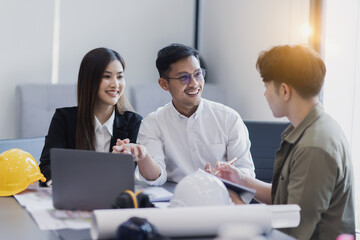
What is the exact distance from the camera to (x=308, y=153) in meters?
1.71

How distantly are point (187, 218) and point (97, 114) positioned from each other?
4.76 ft

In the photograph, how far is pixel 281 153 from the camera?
6.29 feet

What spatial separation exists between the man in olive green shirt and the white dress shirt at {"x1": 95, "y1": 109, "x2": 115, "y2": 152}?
1.10m

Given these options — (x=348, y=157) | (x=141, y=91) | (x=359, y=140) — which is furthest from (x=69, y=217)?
(x=141, y=91)

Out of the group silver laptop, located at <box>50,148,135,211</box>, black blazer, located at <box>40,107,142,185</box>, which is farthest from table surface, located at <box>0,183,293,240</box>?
black blazer, located at <box>40,107,142,185</box>

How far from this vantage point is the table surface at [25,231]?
5.15 ft

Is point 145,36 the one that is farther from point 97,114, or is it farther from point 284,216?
point 284,216

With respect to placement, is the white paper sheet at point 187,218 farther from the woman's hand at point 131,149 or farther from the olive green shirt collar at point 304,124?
the woman's hand at point 131,149

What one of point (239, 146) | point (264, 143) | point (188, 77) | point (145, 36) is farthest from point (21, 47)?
point (239, 146)

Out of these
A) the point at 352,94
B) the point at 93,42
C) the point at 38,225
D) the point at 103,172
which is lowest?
the point at 38,225

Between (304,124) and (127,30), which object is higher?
(127,30)

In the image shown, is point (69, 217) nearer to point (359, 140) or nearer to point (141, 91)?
point (359, 140)

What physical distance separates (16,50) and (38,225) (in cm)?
276

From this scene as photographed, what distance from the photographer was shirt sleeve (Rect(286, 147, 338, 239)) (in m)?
1.69
